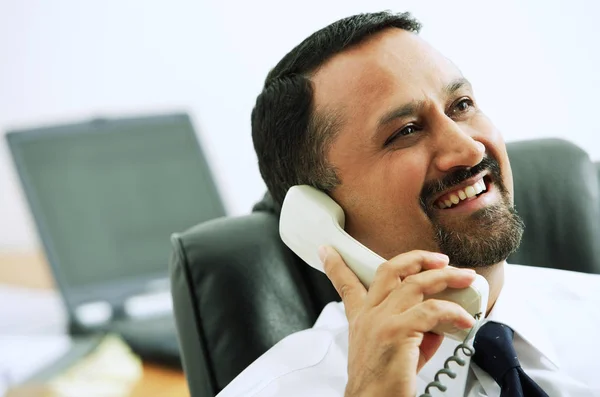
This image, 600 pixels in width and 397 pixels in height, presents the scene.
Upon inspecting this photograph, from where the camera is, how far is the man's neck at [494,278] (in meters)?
0.98

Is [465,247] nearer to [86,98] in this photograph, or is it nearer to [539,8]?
[539,8]

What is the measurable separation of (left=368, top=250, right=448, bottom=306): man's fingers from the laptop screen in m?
1.01

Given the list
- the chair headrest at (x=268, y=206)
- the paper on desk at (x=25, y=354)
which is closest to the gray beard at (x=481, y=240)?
the chair headrest at (x=268, y=206)

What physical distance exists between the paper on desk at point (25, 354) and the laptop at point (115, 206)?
8cm

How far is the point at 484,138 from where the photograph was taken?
101cm

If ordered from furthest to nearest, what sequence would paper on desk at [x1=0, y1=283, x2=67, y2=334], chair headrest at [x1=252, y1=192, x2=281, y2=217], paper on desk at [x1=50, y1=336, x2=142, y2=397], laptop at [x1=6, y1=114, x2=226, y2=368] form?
1. paper on desk at [x1=0, y1=283, x2=67, y2=334]
2. laptop at [x1=6, y1=114, x2=226, y2=368]
3. paper on desk at [x1=50, y1=336, x2=142, y2=397]
4. chair headrest at [x1=252, y1=192, x2=281, y2=217]

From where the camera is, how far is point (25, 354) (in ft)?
4.58

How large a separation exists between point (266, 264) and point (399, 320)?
1.26ft

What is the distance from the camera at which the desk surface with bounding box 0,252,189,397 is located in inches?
51.3

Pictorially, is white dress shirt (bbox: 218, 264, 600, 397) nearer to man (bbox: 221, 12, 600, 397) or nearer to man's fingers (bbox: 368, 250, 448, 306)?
man (bbox: 221, 12, 600, 397)

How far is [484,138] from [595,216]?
0.41 metres

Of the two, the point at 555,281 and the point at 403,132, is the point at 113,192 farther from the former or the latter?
the point at 555,281

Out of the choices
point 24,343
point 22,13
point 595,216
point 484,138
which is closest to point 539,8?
point 595,216

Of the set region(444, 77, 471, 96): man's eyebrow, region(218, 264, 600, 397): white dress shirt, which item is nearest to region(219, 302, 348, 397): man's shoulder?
region(218, 264, 600, 397): white dress shirt
